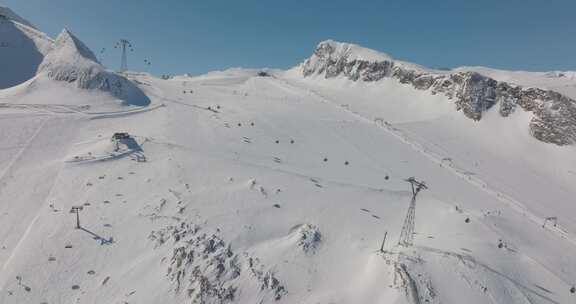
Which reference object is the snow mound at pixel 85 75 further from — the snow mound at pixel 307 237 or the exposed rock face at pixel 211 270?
the snow mound at pixel 307 237

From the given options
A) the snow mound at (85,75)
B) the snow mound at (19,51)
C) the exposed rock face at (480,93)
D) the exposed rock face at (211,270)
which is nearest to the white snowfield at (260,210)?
the exposed rock face at (211,270)

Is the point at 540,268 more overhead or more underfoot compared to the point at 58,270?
more overhead

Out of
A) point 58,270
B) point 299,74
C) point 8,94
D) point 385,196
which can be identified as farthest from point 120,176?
point 299,74

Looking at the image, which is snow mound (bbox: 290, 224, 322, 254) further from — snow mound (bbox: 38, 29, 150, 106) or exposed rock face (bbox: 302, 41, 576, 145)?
exposed rock face (bbox: 302, 41, 576, 145)

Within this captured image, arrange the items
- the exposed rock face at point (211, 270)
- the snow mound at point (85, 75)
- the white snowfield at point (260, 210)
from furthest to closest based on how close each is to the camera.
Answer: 1. the snow mound at point (85, 75)
2. the white snowfield at point (260, 210)
3. the exposed rock face at point (211, 270)

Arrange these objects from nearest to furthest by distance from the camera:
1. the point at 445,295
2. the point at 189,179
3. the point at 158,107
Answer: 1. the point at 445,295
2. the point at 189,179
3. the point at 158,107

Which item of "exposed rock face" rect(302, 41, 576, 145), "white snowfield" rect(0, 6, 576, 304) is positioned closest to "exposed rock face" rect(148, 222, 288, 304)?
"white snowfield" rect(0, 6, 576, 304)

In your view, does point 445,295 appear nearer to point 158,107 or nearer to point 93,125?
point 93,125
